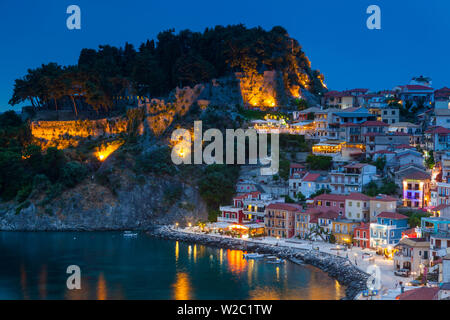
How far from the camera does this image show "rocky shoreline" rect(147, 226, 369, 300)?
31828 mm

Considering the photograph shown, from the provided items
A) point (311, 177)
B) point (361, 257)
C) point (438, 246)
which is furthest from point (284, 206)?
point (438, 246)

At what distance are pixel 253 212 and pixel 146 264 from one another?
1087 centimetres

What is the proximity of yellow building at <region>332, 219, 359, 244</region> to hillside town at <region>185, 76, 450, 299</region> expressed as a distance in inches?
2.5

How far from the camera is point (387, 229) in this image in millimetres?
37375

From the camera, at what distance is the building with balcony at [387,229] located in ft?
122

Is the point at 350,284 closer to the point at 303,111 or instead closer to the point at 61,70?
the point at 303,111

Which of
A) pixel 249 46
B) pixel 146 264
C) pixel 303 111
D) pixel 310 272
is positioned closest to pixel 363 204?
pixel 310 272

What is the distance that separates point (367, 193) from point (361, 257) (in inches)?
332

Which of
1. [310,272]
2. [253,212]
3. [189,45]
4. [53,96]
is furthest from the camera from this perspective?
[189,45]

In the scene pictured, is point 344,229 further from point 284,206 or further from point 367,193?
point 284,206

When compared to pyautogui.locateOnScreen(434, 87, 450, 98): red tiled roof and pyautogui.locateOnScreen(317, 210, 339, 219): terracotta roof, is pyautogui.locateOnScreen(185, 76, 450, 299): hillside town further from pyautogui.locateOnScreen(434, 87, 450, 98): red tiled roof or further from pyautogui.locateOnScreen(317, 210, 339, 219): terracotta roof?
pyautogui.locateOnScreen(434, 87, 450, 98): red tiled roof

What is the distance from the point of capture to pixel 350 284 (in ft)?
104

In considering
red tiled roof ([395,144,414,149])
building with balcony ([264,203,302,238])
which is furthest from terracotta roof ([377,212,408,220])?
red tiled roof ([395,144,414,149])

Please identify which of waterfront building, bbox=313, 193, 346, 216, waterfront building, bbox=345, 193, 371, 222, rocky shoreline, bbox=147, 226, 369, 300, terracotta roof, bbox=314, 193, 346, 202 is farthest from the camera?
terracotta roof, bbox=314, 193, 346, 202
